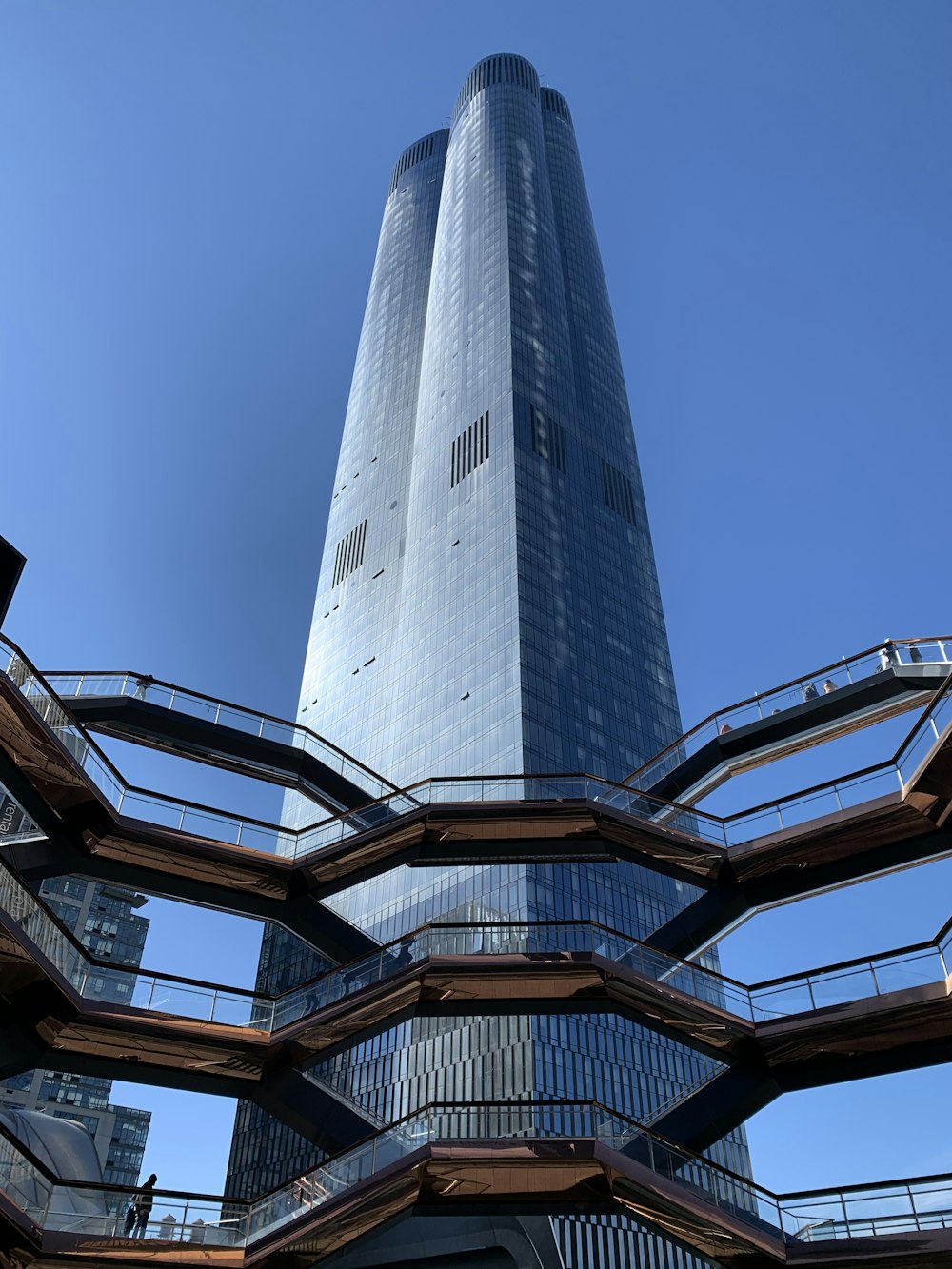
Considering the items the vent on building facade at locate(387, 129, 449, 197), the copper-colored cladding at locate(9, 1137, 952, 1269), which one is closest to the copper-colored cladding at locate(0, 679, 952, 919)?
the copper-colored cladding at locate(9, 1137, 952, 1269)

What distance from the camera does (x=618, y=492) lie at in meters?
116

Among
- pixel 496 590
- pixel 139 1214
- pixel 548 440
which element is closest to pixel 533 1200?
pixel 139 1214

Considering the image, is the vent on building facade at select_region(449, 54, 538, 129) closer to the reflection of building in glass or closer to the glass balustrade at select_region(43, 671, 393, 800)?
the reflection of building in glass

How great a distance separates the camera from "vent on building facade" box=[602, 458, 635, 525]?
114400 millimetres

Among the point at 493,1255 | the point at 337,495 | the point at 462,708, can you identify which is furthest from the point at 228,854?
the point at 337,495

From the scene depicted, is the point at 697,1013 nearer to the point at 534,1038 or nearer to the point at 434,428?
the point at 534,1038

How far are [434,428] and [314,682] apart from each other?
93.8 ft

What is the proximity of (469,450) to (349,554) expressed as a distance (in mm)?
21642

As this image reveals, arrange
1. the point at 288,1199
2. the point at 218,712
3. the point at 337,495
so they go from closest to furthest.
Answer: the point at 288,1199, the point at 218,712, the point at 337,495

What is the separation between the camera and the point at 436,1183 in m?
23.5

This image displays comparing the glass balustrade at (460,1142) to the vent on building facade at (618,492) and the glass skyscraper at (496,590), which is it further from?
the vent on building facade at (618,492)

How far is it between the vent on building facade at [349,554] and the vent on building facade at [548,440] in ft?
80.8

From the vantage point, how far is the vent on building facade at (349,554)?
403 feet

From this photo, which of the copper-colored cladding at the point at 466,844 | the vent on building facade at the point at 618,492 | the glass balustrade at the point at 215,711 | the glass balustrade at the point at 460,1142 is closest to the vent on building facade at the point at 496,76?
the vent on building facade at the point at 618,492
